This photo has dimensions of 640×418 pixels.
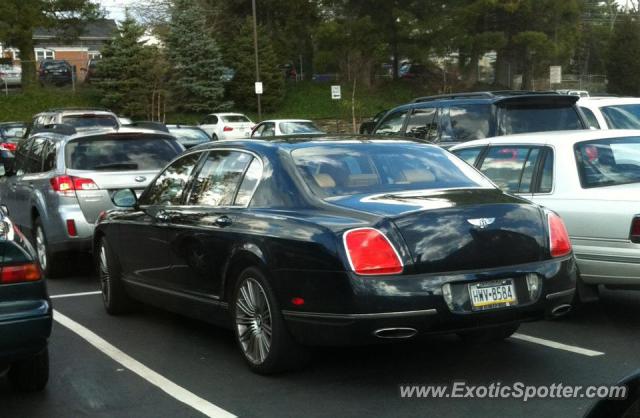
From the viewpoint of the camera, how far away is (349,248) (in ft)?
17.4

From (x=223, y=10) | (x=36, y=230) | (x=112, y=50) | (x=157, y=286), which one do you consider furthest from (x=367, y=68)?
(x=157, y=286)

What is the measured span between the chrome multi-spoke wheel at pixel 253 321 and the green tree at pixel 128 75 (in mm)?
39154

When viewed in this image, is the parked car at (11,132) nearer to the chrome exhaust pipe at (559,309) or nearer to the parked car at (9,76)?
the parked car at (9,76)

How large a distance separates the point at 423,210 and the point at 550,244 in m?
0.93

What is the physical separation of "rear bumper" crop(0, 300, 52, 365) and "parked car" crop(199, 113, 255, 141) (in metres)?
31.6

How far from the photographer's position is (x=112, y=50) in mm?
44188

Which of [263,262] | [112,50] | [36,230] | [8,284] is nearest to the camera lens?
[8,284]

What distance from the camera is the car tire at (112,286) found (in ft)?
26.2

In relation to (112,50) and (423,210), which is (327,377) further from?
(112,50)

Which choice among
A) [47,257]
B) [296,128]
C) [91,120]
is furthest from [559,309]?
[296,128]

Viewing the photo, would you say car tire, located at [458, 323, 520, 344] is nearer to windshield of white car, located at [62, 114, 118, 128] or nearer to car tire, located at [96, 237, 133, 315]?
car tire, located at [96, 237, 133, 315]

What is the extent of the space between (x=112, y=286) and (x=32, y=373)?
8.10 ft

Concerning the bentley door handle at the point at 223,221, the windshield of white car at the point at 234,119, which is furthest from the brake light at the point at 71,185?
the windshield of white car at the point at 234,119

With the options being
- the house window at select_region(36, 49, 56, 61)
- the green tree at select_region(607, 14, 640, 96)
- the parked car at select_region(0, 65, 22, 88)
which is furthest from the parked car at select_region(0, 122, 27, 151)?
the house window at select_region(36, 49, 56, 61)
